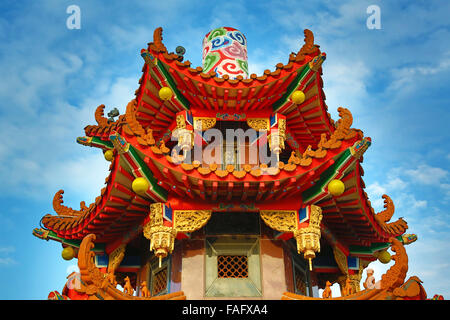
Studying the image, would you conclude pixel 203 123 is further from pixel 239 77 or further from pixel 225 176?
pixel 225 176

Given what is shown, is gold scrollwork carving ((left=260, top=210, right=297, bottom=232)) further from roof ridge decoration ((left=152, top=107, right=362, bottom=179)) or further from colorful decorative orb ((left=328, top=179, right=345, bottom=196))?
roof ridge decoration ((left=152, top=107, right=362, bottom=179))

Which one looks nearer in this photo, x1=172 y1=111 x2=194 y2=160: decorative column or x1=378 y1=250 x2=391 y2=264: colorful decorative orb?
x1=172 y1=111 x2=194 y2=160: decorative column

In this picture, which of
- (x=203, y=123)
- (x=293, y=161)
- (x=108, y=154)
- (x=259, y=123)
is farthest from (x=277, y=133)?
(x=108, y=154)

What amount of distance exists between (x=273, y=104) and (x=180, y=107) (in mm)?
2443

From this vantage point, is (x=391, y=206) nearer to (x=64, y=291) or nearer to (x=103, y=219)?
(x=103, y=219)

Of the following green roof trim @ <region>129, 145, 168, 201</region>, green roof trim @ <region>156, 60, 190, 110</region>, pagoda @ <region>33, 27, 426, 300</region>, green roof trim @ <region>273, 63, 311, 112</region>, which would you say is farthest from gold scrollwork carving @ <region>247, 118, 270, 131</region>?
green roof trim @ <region>129, 145, 168, 201</region>

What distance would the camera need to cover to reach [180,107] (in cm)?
1309

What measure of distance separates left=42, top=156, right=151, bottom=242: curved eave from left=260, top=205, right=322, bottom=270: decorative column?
285 centimetres

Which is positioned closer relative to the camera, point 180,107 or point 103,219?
point 103,219

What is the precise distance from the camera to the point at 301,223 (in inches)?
440

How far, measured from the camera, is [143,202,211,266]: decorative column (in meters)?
10.7

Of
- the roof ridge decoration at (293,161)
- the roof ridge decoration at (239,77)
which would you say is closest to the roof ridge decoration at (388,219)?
the roof ridge decoration at (293,161)

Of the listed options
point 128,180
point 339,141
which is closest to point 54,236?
point 128,180
